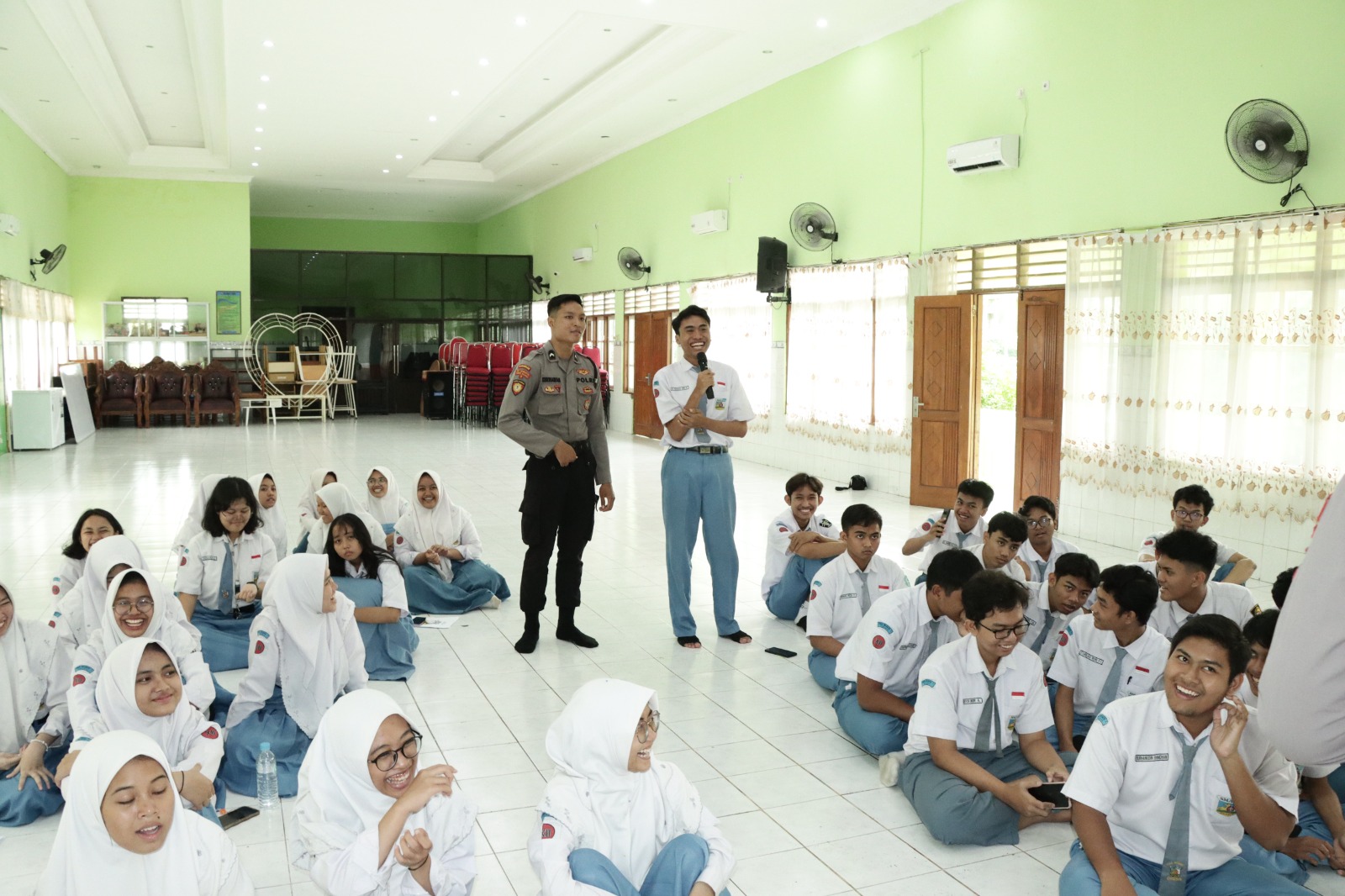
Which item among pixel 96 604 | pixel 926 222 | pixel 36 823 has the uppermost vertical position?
pixel 926 222

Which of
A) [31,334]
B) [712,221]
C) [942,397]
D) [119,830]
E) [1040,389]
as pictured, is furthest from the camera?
[31,334]

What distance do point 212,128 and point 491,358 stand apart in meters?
5.62

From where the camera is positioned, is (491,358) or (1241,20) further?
(491,358)

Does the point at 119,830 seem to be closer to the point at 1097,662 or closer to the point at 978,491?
the point at 1097,662

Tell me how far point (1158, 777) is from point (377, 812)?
77.8 inches

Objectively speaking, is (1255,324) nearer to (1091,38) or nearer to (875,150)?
(1091,38)

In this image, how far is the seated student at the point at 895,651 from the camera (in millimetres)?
3830

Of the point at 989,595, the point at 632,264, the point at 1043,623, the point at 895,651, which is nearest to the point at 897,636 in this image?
the point at 895,651

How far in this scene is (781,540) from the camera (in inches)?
228

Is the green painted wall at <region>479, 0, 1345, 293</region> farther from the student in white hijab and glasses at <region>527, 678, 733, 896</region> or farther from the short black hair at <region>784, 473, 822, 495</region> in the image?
the student in white hijab and glasses at <region>527, 678, 733, 896</region>

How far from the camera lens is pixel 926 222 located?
988 cm

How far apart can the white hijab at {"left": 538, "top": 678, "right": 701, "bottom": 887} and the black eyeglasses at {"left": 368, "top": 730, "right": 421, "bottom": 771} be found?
33 cm

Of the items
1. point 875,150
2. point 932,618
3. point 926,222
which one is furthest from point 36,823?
point 875,150

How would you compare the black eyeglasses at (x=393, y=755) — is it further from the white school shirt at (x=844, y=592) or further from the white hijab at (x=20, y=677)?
the white school shirt at (x=844, y=592)
